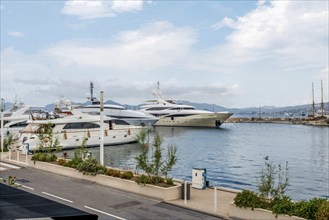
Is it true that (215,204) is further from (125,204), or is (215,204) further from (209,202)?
(125,204)

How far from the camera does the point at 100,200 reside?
1566 cm

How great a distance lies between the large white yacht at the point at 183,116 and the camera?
10888cm

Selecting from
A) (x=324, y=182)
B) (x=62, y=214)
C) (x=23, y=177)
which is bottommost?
(x=324, y=182)

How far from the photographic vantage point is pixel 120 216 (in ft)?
43.9

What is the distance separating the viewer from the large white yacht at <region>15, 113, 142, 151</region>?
152ft

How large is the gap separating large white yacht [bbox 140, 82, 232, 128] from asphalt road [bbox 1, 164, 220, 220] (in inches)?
3510

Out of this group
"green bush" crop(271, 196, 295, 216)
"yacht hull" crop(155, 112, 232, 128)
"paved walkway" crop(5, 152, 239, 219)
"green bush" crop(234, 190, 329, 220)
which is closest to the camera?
"green bush" crop(234, 190, 329, 220)

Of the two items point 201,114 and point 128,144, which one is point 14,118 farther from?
point 201,114

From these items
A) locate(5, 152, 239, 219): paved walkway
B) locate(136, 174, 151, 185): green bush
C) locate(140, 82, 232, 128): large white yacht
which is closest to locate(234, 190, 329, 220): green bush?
locate(5, 152, 239, 219): paved walkway

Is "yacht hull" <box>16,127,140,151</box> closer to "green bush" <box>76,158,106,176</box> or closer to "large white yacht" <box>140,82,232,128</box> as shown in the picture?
"green bush" <box>76,158,106,176</box>

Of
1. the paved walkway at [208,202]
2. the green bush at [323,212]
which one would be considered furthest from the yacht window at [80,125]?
the green bush at [323,212]

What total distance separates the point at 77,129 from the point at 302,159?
97.1 feet

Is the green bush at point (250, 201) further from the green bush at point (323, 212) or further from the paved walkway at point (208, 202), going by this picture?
the green bush at point (323, 212)

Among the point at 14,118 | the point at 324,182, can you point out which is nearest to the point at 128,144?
the point at 14,118
